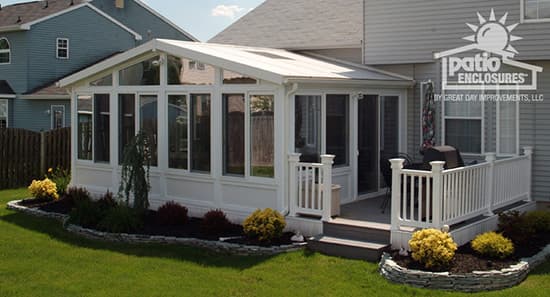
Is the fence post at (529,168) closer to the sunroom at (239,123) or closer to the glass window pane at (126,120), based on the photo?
the sunroom at (239,123)

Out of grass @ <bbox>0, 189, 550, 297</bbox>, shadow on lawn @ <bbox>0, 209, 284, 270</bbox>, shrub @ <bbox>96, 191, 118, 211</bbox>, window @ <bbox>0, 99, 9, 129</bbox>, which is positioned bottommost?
grass @ <bbox>0, 189, 550, 297</bbox>

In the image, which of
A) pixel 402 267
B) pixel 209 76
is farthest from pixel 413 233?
pixel 209 76

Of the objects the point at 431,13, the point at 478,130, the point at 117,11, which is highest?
the point at 117,11

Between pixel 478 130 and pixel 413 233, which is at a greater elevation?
pixel 478 130

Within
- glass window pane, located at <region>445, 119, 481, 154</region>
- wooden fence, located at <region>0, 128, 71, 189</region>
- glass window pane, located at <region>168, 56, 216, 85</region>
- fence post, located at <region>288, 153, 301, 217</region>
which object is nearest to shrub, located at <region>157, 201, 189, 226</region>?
fence post, located at <region>288, 153, 301, 217</region>

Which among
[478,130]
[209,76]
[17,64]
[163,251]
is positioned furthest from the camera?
[17,64]

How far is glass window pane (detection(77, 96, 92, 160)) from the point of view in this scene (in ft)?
47.2

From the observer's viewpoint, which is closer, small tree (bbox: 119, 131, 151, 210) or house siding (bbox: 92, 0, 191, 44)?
small tree (bbox: 119, 131, 151, 210)

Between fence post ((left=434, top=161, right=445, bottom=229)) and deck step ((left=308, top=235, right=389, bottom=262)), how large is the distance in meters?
0.83

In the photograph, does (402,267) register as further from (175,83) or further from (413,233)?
(175,83)

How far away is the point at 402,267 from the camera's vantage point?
896 centimetres

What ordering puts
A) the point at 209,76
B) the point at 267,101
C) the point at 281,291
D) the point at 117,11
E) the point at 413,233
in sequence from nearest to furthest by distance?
1. the point at 281,291
2. the point at 413,233
3. the point at 267,101
4. the point at 209,76
5. the point at 117,11

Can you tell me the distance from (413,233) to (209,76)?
471 centimetres

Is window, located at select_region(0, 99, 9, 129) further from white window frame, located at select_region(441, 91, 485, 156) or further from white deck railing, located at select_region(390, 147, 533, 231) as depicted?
white deck railing, located at select_region(390, 147, 533, 231)
